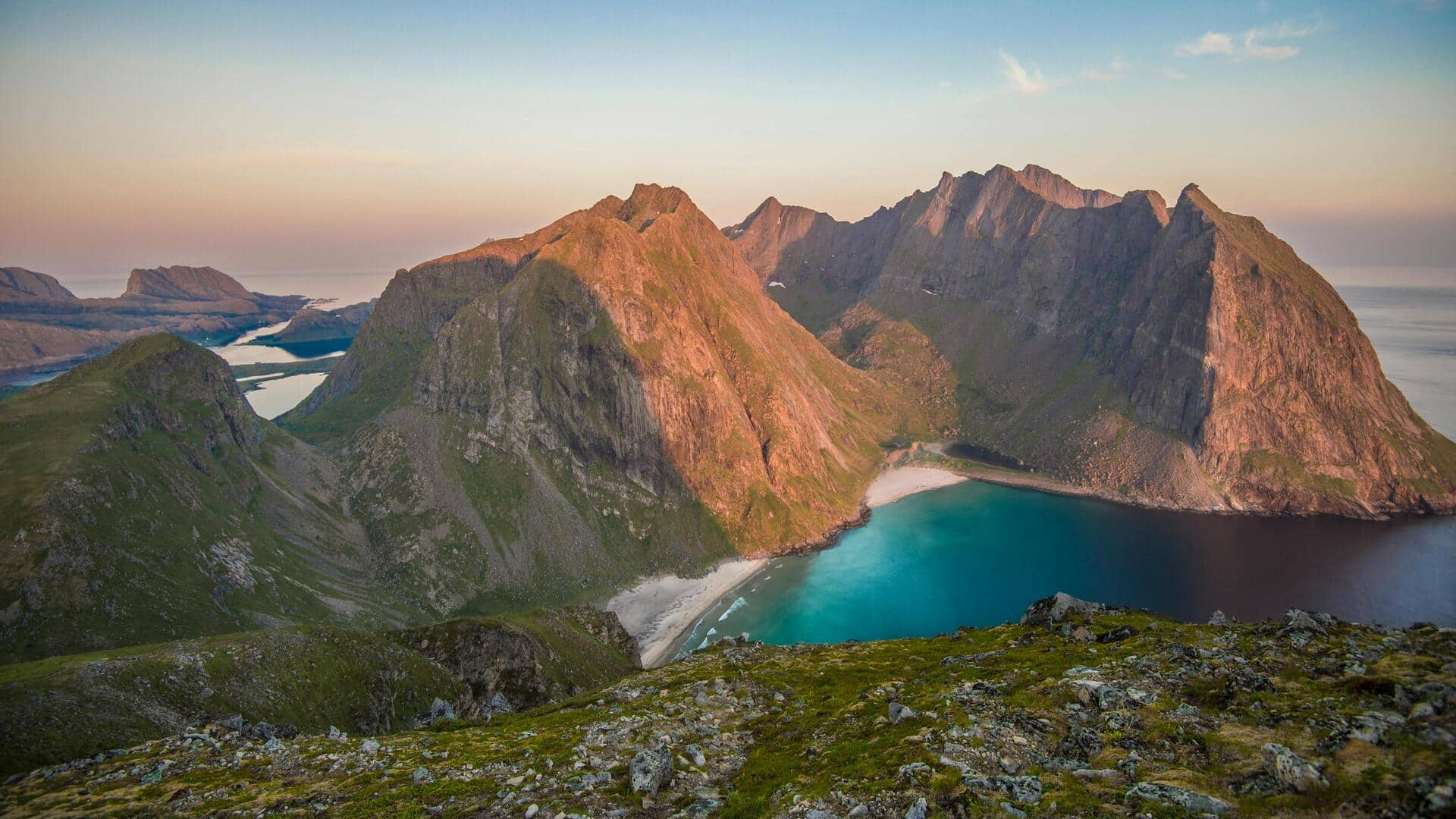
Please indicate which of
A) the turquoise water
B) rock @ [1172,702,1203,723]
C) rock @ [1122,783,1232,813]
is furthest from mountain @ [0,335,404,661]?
rock @ [1172,702,1203,723]

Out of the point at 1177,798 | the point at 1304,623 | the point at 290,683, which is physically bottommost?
the point at 290,683

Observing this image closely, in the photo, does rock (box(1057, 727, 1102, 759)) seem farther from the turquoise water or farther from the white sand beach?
the turquoise water

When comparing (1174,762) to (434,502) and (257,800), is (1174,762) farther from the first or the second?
(434,502)

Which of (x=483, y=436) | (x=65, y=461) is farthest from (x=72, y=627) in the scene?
(x=483, y=436)

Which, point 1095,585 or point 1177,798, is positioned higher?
point 1177,798

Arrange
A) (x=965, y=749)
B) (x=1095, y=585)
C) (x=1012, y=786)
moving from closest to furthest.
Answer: (x=1012, y=786)
(x=965, y=749)
(x=1095, y=585)

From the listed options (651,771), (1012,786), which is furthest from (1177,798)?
(651,771)

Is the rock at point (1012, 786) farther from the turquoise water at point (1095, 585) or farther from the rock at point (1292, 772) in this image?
the turquoise water at point (1095, 585)

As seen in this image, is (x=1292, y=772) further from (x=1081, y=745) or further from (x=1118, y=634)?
(x=1118, y=634)
